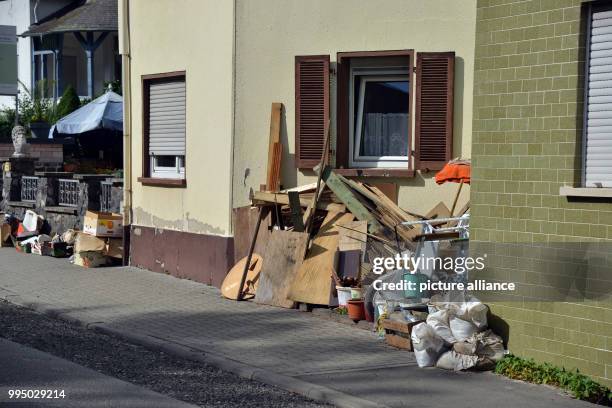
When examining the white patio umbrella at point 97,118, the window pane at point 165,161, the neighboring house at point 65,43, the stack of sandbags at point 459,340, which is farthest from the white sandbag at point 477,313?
the neighboring house at point 65,43

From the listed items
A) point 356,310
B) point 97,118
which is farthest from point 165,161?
point 97,118

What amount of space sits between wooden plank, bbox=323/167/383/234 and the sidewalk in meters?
1.27

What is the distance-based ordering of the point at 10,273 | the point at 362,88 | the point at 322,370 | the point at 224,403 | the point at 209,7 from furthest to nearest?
the point at 10,273
the point at 209,7
the point at 362,88
the point at 322,370
the point at 224,403

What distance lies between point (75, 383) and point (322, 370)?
218 cm

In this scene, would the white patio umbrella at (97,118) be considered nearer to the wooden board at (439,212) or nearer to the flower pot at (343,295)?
the wooden board at (439,212)

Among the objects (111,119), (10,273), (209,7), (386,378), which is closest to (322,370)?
(386,378)

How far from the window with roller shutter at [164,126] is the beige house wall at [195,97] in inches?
5.6

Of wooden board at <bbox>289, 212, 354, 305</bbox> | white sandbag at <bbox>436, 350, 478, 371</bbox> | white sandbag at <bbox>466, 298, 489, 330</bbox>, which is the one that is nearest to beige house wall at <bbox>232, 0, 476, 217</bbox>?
wooden board at <bbox>289, 212, 354, 305</bbox>

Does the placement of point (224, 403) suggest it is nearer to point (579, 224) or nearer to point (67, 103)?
point (579, 224)

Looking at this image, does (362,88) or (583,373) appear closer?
(583,373)

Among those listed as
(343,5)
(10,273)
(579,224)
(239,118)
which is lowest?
(10,273)

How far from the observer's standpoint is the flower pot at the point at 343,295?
36.0ft

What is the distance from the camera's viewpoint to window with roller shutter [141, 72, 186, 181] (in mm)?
14867

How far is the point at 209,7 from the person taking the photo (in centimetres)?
1389
